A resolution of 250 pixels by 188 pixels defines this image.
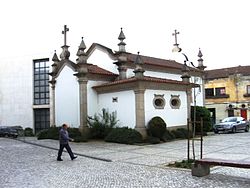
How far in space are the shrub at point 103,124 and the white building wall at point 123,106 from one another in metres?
0.37

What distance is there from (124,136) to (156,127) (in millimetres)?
2025

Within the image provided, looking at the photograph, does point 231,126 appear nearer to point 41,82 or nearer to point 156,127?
point 156,127

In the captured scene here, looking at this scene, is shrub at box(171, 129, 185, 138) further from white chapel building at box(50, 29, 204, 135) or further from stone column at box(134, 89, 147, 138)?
stone column at box(134, 89, 147, 138)

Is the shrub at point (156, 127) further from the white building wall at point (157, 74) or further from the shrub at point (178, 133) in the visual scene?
the white building wall at point (157, 74)

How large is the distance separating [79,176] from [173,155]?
213 inches

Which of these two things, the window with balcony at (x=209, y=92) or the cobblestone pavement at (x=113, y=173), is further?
the window with balcony at (x=209, y=92)

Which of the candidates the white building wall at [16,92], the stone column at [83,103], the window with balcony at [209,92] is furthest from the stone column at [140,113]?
the window with balcony at [209,92]

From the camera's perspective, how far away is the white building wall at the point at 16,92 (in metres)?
35.8

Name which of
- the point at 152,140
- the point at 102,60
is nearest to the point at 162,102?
the point at 152,140

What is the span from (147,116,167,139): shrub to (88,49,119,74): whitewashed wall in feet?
19.9

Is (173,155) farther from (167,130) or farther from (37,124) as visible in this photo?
(37,124)

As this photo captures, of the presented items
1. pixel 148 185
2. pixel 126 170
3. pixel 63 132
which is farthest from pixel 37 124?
pixel 148 185

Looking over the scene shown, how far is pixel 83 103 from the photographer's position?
74.7 ft

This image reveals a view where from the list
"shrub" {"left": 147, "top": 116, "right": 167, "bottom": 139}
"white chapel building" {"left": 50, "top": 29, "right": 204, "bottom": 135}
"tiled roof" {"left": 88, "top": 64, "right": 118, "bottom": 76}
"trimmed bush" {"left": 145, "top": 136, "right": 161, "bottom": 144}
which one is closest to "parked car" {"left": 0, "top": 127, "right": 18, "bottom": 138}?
"white chapel building" {"left": 50, "top": 29, "right": 204, "bottom": 135}
